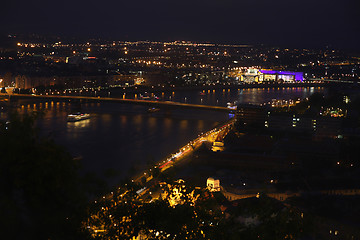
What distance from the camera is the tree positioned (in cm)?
107

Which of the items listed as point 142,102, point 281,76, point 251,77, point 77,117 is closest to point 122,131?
point 77,117

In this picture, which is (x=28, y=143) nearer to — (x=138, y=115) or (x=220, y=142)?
(x=220, y=142)

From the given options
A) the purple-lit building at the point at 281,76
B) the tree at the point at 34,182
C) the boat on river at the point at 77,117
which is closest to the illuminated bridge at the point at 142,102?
the boat on river at the point at 77,117

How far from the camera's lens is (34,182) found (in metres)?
1.08

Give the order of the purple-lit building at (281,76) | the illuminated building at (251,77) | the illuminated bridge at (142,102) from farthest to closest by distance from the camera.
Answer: the purple-lit building at (281,76)
the illuminated building at (251,77)
the illuminated bridge at (142,102)

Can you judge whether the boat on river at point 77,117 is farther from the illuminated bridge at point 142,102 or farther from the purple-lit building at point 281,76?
the purple-lit building at point 281,76

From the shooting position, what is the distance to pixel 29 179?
3.52 ft

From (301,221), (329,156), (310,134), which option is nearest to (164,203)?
(301,221)

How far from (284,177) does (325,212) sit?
1103mm

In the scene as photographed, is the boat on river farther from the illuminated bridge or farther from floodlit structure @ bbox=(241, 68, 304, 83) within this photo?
floodlit structure @ bbox=(241, 68, 304, 83)

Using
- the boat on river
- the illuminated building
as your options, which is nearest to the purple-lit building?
the illuminated building

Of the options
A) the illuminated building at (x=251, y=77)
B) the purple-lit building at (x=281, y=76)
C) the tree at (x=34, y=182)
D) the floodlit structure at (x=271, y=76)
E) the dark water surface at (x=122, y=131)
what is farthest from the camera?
the purple-lit building at (x=281, y=76)

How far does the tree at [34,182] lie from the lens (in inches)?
42.1

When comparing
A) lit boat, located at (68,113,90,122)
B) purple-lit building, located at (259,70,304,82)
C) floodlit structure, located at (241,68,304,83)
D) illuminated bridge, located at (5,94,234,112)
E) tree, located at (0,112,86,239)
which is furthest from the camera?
purple-lit building, located at (259,70,304,82)
